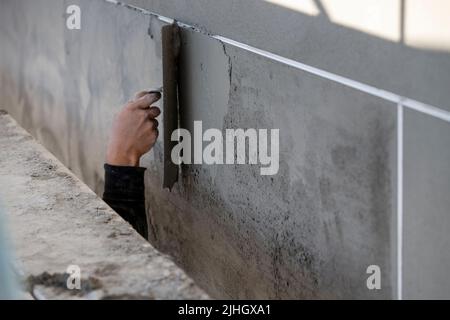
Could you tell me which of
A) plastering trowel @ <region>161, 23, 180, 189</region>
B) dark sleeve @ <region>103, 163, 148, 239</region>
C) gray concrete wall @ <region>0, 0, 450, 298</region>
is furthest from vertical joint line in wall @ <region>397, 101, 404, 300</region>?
plastering trowel @ <region>161, 23, 180, 189</region>

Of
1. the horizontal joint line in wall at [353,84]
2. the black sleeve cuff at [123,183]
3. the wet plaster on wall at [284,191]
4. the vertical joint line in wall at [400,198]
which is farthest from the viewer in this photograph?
the black sleeve cuff at [123,183]

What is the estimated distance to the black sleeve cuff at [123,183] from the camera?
329 cm

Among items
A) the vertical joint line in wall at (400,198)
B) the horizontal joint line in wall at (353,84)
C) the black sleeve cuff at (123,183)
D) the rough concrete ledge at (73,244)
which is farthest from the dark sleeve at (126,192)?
the vertical joint line in wall at (400,198)

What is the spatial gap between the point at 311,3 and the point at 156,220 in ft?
5.26

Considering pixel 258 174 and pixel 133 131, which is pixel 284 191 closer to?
pixel 258 174

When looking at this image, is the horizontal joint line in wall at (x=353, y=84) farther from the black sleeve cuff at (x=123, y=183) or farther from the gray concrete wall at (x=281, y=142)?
the black sleeve cuff at (x=123, y=183)

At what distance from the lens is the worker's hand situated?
11.0 ft

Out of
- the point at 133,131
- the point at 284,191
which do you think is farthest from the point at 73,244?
the point at 133,131

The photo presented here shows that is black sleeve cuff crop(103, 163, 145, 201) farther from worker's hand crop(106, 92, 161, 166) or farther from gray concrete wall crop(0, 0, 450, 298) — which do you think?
gray concrete wall crop(0, 0, 450, 298)

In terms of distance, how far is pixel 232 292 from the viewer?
10.8 ft

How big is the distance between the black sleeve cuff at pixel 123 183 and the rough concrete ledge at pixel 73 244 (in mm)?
148

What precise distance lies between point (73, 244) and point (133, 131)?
0.86m

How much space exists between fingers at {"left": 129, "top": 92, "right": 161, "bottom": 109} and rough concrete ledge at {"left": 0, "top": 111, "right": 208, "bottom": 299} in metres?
0.37

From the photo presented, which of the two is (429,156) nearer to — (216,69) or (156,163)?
(216,69)
